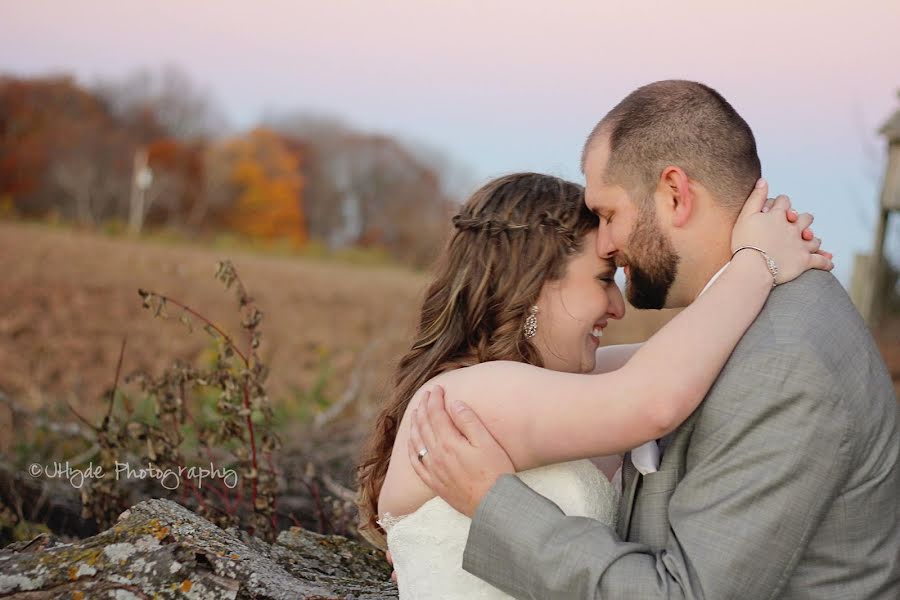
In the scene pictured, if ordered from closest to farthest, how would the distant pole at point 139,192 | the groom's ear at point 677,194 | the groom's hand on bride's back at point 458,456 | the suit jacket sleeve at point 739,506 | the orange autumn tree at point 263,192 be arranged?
the suit jacket sleeve at point 739,506, the groom's hand on bride's back at point 458,456, the groom's ear at point 677,194, the distant pole at point 139,192, the orange autumn tree at point 263,192

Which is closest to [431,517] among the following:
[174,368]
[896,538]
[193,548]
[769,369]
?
[193,548]

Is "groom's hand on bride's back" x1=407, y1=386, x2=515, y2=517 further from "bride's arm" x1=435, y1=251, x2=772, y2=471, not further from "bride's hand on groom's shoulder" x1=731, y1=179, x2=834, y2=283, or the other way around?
"bride's hand on groom's shoulder" x1=731, y1=179, x2=834, y2=283

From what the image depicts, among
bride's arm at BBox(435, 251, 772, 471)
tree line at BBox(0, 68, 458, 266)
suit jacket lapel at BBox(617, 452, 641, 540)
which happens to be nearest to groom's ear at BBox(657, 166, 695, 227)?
bride's arm at BBox(435, 251, 772, 471)

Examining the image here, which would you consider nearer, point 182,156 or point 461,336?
point 461,336

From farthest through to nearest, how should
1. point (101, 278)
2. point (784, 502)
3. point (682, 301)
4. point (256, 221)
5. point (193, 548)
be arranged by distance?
point (256, 221) → point (101, 278) → point (682, 301) → point (193, 548) → point (784, 502)

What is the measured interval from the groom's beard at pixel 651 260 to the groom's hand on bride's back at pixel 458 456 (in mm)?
Result: 772

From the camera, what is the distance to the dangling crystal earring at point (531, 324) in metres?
3.03

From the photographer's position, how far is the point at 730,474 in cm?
222

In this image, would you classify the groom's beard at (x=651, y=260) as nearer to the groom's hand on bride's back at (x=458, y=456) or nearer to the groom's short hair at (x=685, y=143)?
the groom's short hair at (x=685, y=143)

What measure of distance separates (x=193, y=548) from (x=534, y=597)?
106 cm

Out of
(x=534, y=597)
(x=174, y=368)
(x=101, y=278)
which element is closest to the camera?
(x=534, y=597)

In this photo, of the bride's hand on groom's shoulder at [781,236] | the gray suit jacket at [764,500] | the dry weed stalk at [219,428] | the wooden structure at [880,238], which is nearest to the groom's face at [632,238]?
the bride's hand on groom's shoulder at [781,236]

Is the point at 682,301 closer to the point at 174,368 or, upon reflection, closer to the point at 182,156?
the point at 174,368

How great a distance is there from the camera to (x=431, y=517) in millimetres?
2740
